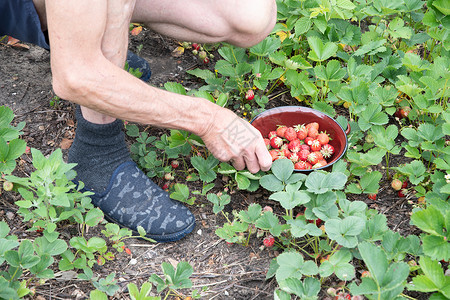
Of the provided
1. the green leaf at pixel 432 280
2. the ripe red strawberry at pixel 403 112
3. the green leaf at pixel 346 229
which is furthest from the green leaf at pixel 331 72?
the green leaf at pixel 432 280

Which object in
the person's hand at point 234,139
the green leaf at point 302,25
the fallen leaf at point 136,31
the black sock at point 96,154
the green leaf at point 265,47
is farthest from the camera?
the fallen leaf at point 136,31

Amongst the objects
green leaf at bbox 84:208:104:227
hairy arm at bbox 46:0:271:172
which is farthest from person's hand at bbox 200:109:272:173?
green leaf at bbox 84:208:104:227

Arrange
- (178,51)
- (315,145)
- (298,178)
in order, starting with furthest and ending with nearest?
1. (178,51)
2. (315,145)
3. (298,178)

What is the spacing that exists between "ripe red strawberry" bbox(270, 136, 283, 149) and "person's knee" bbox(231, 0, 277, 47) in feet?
1.56

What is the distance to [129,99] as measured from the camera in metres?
1.76

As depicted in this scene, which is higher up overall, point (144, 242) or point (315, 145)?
point (315, 145)

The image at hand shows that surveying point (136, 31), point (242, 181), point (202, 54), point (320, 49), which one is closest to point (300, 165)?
point (242, 181)

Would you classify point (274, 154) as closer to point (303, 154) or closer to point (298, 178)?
point (303, 154)

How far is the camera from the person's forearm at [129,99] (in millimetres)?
1644

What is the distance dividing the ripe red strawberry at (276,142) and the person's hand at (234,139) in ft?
0.78

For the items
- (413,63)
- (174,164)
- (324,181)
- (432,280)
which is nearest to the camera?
(432,280)

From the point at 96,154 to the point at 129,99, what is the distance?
445mm

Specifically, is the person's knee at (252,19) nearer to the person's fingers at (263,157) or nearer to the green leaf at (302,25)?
the green leaf at (302,25)

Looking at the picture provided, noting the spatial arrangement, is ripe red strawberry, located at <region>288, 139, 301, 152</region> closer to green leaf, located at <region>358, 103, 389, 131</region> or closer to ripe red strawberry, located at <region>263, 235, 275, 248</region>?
green leaf, located at <region>358, 103, 389, 131</region>
